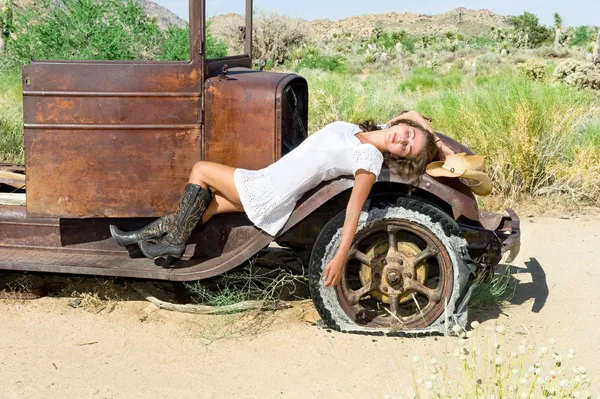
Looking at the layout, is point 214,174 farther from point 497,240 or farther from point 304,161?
point 497,240

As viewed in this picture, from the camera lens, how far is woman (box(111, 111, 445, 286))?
378 cm

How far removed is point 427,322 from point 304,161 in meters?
1.05

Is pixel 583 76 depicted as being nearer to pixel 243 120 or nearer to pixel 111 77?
pixel 243 120

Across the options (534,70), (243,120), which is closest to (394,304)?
(243,120)

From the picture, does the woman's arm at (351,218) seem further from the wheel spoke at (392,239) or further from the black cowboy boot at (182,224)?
the black cowboy boot at (182,224)

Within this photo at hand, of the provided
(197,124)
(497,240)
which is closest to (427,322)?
(497,240)

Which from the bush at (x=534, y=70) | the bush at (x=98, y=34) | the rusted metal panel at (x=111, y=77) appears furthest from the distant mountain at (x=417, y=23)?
the rusted metal panel at (x=111, y=77)

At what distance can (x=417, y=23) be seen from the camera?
67062mm

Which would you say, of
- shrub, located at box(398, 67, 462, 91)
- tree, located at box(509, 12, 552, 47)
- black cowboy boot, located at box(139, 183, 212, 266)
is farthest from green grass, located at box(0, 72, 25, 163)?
tree, located at box(509, 12, 552, 47)

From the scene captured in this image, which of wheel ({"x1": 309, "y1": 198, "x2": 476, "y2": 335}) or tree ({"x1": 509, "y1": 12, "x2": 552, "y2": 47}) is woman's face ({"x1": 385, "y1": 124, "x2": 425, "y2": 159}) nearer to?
wheel ({"x1": 309, "y1": 198, "x2": 476, "y2": 335})

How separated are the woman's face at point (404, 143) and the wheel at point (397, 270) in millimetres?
239

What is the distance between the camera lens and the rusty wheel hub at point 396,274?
3.93 metres

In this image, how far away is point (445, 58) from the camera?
100 ft

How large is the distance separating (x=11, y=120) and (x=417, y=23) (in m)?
61.3
